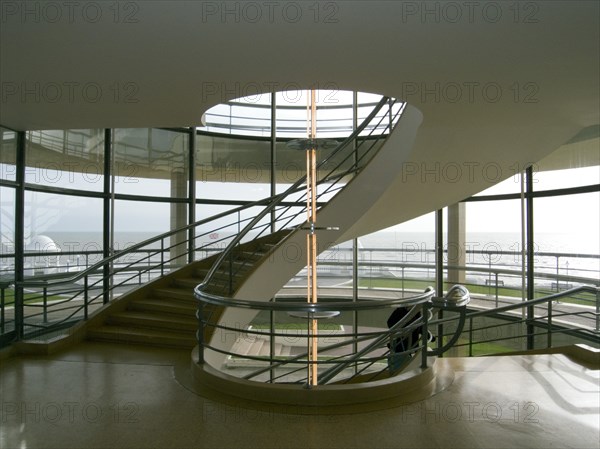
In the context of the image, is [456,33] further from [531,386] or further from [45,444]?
[45,444]

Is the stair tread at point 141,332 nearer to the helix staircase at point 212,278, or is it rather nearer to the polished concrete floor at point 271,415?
the helix staircase at point 212,278

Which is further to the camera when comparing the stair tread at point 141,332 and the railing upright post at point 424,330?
the stair tread at point 141,332

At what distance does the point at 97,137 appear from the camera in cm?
673

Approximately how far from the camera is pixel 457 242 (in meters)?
8.71

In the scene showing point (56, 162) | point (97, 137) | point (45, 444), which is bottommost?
point (45, 444)

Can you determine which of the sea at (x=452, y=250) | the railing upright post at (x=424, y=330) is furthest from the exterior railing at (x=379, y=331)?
the sea at (x=452, y=250)

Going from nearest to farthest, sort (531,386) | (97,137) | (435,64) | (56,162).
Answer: (435,64) → (531,386) → (56,162) → (97,137)

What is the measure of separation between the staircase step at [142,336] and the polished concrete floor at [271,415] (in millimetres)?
728

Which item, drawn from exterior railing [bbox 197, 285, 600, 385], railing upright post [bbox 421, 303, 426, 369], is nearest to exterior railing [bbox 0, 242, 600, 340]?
exterior railing [bbox 197, 285, 600, 385]

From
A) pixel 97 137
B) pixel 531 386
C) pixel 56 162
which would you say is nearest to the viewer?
pixel 531 386

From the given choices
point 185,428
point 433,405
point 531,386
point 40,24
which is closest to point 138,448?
point 185,428

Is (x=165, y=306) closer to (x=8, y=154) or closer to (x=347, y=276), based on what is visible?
(x=8, y=154)

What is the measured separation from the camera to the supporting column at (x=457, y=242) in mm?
8703

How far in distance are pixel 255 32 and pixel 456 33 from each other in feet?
3.83
